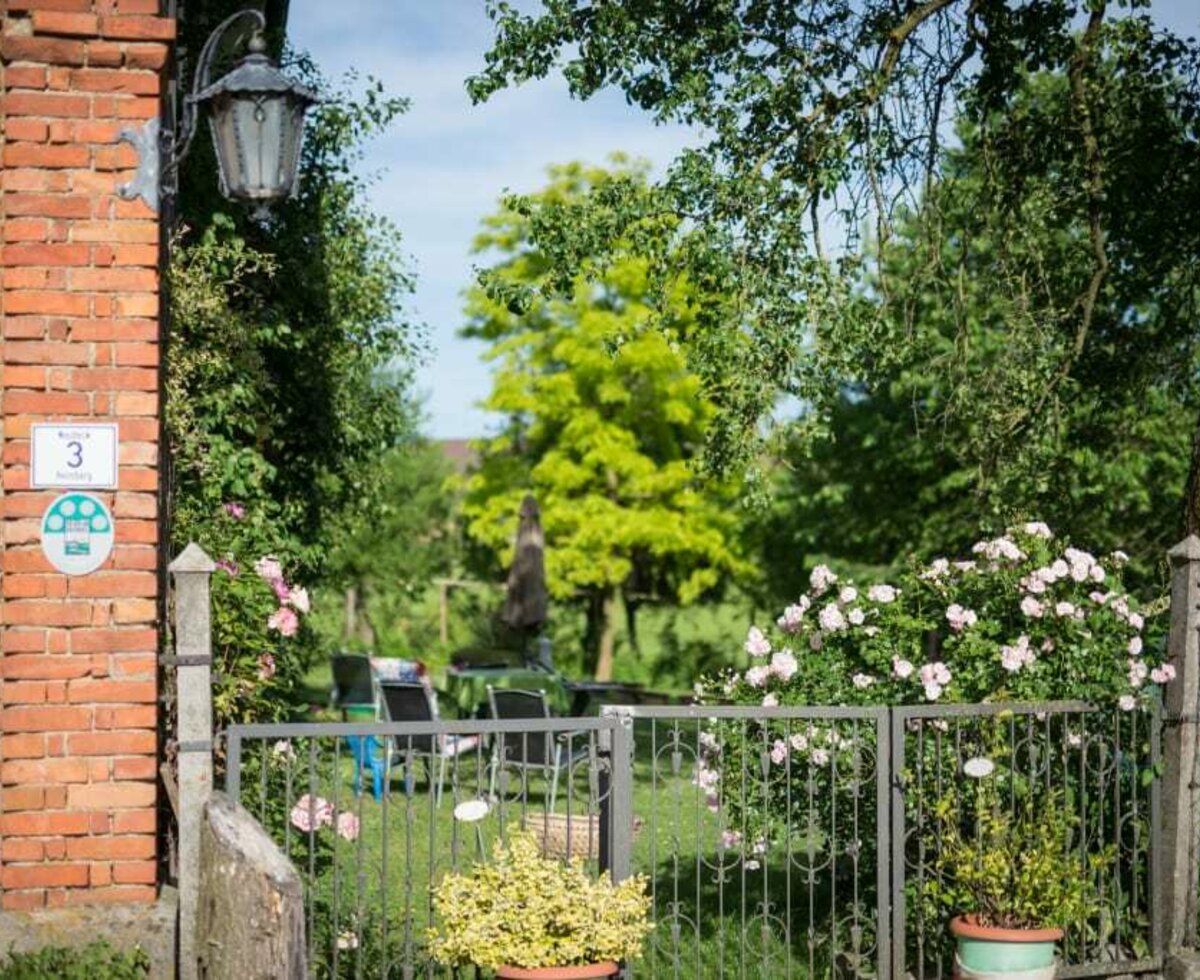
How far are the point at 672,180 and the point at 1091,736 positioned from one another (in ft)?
13.5

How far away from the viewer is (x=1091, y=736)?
7512mm

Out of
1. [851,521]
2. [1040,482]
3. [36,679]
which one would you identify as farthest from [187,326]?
[851,521]

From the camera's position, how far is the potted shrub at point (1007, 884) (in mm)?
6348

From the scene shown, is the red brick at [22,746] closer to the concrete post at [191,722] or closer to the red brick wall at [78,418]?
the red brick wall at [78,418]

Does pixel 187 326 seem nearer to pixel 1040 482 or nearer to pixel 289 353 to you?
pixel 289 353

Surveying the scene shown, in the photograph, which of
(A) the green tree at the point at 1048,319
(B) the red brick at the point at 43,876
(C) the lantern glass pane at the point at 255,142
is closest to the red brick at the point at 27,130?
(C) the lantern glass pane at the point at 255,142

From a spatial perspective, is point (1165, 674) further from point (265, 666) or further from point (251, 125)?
point (251, 125)

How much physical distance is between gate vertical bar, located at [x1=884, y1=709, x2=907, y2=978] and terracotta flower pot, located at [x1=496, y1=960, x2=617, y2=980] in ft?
6.11

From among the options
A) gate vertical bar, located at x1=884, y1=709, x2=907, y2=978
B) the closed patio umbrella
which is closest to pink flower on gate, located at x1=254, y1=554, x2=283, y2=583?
→ gate vertical bar, located at x1=884, y1=709, x2=907, y2=978

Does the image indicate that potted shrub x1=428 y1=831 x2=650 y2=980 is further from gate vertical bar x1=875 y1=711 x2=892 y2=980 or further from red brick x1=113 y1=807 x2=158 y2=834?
gate vertical bar x1=875 y1=711 x2=892 y2=980

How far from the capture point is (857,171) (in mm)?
10203

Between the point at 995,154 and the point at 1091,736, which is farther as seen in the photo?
the point at 995,154

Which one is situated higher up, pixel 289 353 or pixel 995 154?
pixel 995 154

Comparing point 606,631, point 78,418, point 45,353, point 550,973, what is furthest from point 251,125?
point 606,631
